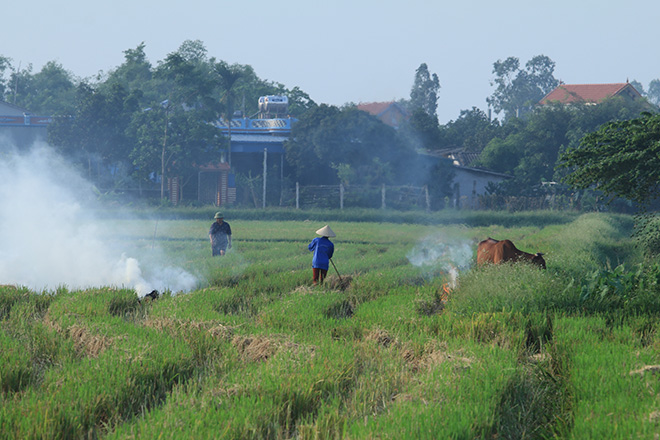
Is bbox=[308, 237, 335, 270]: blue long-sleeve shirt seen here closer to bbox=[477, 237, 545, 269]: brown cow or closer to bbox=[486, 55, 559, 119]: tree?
bbox=[477, 237, 545, 269]: brown cow

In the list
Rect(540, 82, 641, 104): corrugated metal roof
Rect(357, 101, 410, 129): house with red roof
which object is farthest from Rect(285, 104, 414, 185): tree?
Rect(540, 82, 641, 104): corrugated metal roof

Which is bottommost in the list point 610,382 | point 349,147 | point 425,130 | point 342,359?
point 342,359

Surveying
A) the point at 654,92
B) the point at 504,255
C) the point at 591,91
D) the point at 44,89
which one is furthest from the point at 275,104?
the point at 654,92

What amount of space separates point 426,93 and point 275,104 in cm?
3006

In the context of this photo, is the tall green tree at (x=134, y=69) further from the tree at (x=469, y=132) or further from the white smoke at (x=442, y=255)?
the white smoke at (x=442, y=255)

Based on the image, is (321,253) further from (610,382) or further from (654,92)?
(654,92)

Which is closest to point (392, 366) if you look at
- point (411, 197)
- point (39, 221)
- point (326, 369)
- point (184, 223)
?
point (326, 369)

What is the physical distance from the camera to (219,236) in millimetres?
15750

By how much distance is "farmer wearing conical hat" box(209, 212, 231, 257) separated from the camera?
51.0 feet

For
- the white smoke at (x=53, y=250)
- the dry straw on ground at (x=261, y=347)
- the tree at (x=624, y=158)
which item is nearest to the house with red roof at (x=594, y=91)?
the white smoke at (x=53, y=250)

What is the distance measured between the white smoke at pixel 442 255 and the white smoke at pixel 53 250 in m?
5.07

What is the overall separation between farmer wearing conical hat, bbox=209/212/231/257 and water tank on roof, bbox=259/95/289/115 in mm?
24411

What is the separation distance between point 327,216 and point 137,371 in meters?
24.8

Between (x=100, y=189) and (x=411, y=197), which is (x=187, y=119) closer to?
(x=100, y=189)
